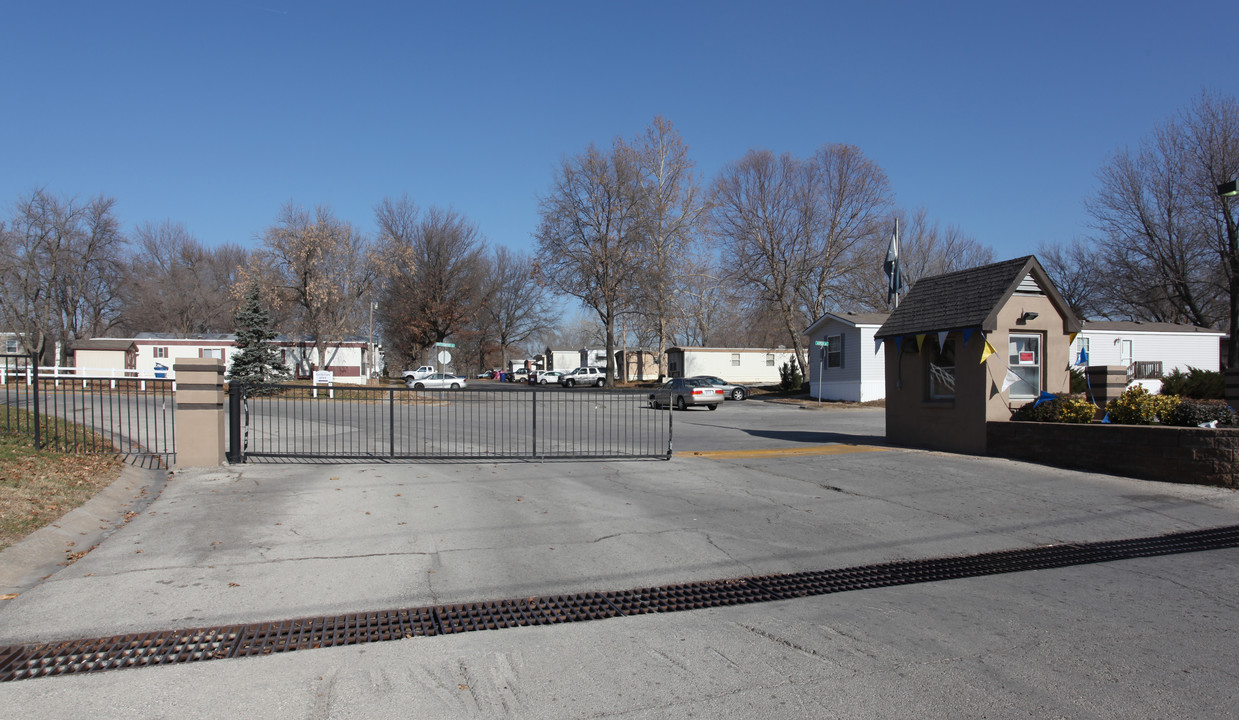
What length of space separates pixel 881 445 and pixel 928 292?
3411mm

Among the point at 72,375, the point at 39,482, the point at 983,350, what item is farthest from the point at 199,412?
the point at 72,375

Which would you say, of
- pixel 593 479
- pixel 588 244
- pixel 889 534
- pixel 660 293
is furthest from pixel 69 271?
pixel 889 534

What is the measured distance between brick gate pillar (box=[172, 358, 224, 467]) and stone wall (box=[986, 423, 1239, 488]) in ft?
42.5

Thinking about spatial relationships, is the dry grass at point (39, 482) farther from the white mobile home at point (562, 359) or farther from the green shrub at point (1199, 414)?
the white mobile home at point (562, 359)

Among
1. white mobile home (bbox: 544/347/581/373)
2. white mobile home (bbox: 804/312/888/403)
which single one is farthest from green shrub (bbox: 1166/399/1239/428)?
white mobile home (bbox: 544/347/581/373)

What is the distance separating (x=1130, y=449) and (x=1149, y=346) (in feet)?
97.2

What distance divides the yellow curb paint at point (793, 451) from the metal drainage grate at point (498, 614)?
6761 mm

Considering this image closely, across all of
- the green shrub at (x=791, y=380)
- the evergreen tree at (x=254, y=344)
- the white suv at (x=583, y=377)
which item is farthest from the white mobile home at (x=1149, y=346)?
the evergreen tree at (x=254, y=344)

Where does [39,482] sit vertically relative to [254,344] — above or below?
below

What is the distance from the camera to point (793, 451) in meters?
14.7

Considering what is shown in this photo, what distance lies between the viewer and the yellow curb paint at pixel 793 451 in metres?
14.2

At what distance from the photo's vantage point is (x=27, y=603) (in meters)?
5.37

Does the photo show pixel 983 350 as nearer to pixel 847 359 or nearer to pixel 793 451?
pixel 793 451

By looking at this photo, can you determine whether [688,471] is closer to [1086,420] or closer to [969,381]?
[969,381]
